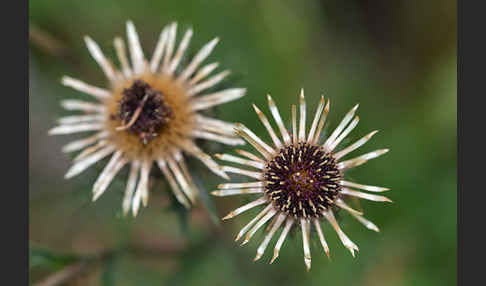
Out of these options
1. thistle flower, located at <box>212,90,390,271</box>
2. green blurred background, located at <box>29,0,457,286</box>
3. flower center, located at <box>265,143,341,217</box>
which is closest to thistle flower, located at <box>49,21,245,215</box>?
thistle flower, located at <box>212,90,390,271</box>

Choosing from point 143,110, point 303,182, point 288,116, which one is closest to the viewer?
point 303,182

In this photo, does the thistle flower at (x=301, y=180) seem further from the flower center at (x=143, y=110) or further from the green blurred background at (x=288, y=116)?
the green blurred background at (x=288, y=116)

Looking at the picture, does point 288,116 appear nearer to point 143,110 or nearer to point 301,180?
point 143,110

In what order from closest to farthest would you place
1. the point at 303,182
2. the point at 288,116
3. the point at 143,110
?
1. the point at 303,182
2. the point at 143,110
3. the point at 288,116

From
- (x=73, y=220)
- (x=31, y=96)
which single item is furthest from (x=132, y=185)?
(x=31, y=96)

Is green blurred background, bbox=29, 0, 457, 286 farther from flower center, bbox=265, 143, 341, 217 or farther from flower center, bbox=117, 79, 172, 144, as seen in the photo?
flower center, bbox=265, 143, 341, 217

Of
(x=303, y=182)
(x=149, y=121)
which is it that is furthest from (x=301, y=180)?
(x=149, y=121)

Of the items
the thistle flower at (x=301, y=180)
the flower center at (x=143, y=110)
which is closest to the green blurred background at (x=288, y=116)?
the flower center at (x=143, y=110)
